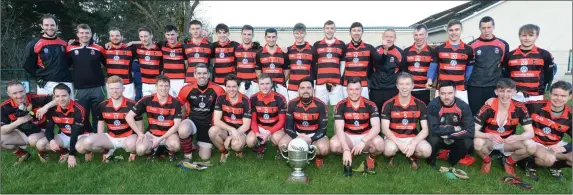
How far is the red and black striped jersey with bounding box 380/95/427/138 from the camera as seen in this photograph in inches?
172

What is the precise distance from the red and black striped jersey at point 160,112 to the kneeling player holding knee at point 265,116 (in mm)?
950

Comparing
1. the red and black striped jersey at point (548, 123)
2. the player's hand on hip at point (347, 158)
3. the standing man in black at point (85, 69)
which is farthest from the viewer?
the standing man in black at point (85, 69)

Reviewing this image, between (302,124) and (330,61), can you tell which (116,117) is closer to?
(302,124)

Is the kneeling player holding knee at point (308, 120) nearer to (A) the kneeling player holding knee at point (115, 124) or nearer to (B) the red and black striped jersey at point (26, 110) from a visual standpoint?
(A) the kneeling player holding knee at point (115, 124)

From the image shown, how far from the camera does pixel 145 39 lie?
5617 mm

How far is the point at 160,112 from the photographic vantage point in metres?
4.65

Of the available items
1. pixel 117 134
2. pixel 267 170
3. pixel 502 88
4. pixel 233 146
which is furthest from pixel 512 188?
pixel 117 134

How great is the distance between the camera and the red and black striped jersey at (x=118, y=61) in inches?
218

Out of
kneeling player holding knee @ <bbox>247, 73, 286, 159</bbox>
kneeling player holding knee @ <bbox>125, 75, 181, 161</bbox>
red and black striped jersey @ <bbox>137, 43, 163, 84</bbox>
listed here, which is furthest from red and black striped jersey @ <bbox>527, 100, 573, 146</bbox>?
red and black striped jersey @ <bbox>137, 43, 163, 84</bbox>

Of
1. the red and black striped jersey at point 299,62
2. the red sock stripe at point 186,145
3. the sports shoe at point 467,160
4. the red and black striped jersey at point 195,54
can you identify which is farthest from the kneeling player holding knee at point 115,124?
the sports shoe at point 467,160

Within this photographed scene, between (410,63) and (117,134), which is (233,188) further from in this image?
(410,63)

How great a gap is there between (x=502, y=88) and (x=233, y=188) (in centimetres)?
310

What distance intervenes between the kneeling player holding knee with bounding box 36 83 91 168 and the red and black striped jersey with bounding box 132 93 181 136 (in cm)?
70

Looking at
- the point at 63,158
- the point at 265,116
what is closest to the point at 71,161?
the point at 63,158
